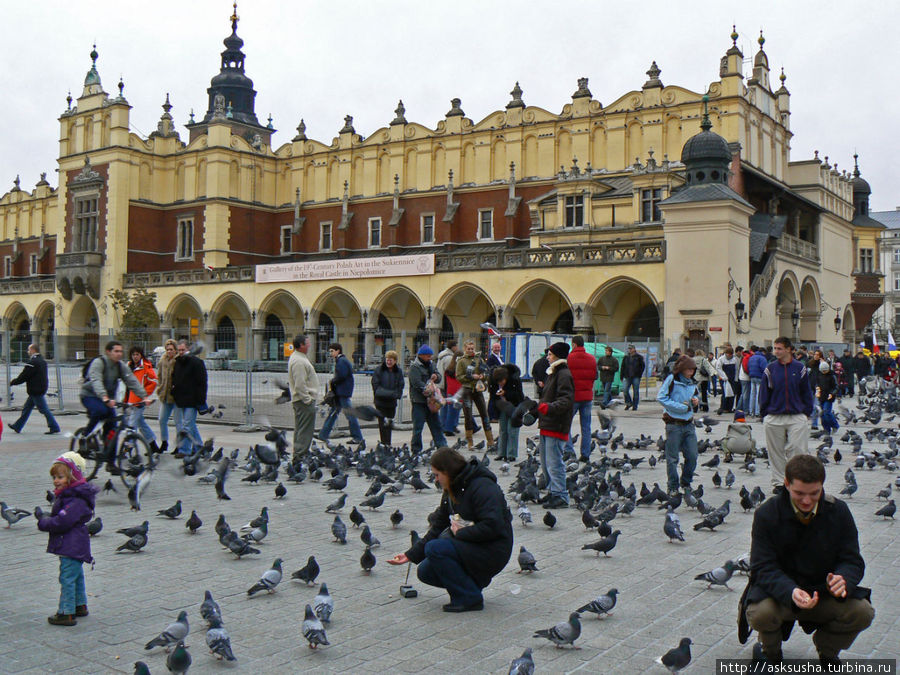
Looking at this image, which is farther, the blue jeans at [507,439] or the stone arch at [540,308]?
the stone arch at [540,308]

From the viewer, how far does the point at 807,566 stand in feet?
14.1

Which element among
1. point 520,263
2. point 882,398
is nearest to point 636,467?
point 882,398

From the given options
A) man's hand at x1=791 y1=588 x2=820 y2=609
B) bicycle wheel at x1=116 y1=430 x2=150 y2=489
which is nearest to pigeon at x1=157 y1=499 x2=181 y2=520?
bicycle wheel at x1=116 y1=430 x2=150 y2=489

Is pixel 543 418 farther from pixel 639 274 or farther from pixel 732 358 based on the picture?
pixel 639 274

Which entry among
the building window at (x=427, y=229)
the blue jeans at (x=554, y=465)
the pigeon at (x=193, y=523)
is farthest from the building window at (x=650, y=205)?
the pigeon at (x=193, y=523)

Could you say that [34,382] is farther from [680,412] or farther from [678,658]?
[678,658]

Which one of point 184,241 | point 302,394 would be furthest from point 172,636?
point 184,241

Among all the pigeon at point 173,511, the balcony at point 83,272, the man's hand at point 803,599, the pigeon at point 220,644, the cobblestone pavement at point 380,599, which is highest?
the balcony at point 83,272

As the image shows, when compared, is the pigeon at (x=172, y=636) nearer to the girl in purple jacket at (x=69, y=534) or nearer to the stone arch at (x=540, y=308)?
the girl in purple jacket at (x=69, y=534)

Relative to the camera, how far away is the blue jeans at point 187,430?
12570mm

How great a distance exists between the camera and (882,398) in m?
22.9

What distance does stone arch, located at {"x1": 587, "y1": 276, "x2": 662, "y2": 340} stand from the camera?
1387 inches

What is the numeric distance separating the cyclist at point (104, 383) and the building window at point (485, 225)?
34.3 metres

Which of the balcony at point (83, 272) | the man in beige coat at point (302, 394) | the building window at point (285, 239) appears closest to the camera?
the man in beige coat at point (302, 394)
